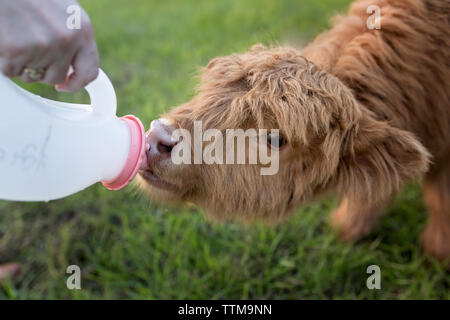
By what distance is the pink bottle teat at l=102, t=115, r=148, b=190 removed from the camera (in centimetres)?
181

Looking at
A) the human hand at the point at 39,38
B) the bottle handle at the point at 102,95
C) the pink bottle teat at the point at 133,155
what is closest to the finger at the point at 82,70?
the human hand at the point at 39,38

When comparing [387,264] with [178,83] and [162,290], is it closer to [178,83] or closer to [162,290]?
[162,290]

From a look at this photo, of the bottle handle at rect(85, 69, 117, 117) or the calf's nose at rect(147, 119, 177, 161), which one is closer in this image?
the bottle handle at rect(85, 69, 117, 117)

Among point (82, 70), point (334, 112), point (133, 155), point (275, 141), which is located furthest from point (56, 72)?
point (334, 112)

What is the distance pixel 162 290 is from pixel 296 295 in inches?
34.1

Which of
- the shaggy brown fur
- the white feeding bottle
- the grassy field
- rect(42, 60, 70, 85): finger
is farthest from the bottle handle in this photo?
the grassy field

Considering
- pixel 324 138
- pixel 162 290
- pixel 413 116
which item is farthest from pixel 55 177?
pixel 413 116

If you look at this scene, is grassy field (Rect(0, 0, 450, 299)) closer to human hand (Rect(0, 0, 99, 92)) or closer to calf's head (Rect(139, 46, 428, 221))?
calf's head (Rect(139, 46, 428, 221))

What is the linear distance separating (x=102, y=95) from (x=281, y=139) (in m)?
0.88

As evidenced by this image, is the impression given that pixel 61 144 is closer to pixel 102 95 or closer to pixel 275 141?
pixel 102 95

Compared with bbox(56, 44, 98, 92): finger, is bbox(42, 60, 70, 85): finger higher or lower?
lower

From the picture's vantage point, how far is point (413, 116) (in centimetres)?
238

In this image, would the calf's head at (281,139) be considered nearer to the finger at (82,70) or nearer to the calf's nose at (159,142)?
the calf's nose at (159,142)

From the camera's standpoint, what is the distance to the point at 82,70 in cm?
129
